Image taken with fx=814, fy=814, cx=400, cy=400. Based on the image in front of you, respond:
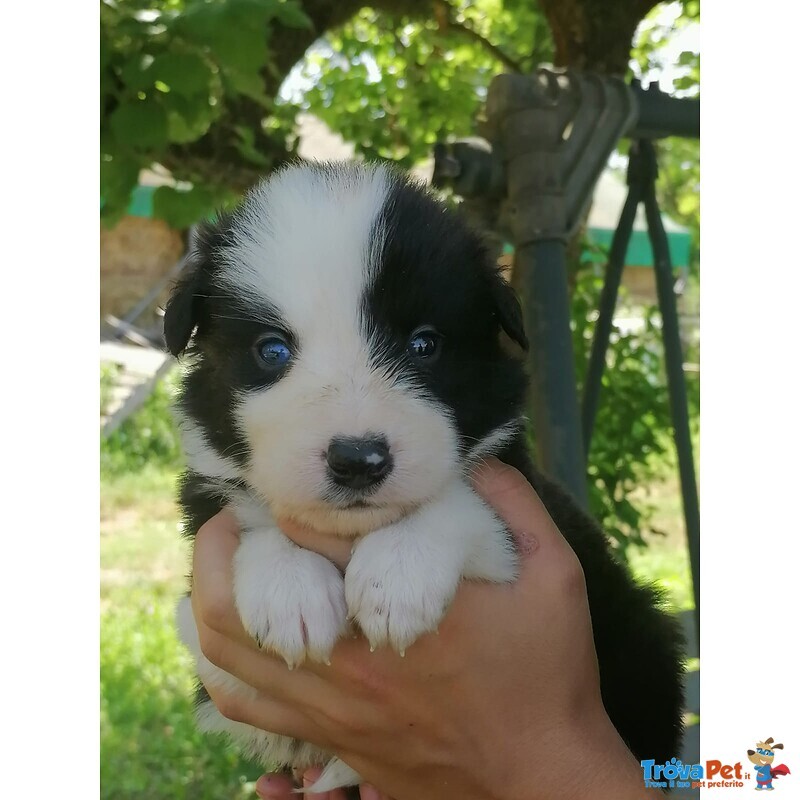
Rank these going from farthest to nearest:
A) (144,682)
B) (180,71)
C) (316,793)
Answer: (144,682) < (180,71) < (316,793)

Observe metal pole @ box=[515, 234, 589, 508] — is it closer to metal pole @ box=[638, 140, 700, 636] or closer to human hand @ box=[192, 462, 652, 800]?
metal pole @ box=[638, 140, 700, 636]

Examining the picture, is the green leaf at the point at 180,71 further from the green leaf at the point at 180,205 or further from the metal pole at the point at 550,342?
the metal pole at the point at 550,342

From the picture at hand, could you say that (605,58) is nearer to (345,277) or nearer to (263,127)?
(263,127)

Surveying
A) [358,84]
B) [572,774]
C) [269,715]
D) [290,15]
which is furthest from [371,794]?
[358,84]

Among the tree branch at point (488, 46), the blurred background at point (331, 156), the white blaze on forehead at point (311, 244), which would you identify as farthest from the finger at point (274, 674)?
the tree branch at point (488, 46)

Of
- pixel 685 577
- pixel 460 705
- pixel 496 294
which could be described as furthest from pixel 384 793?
pixel 685 577
